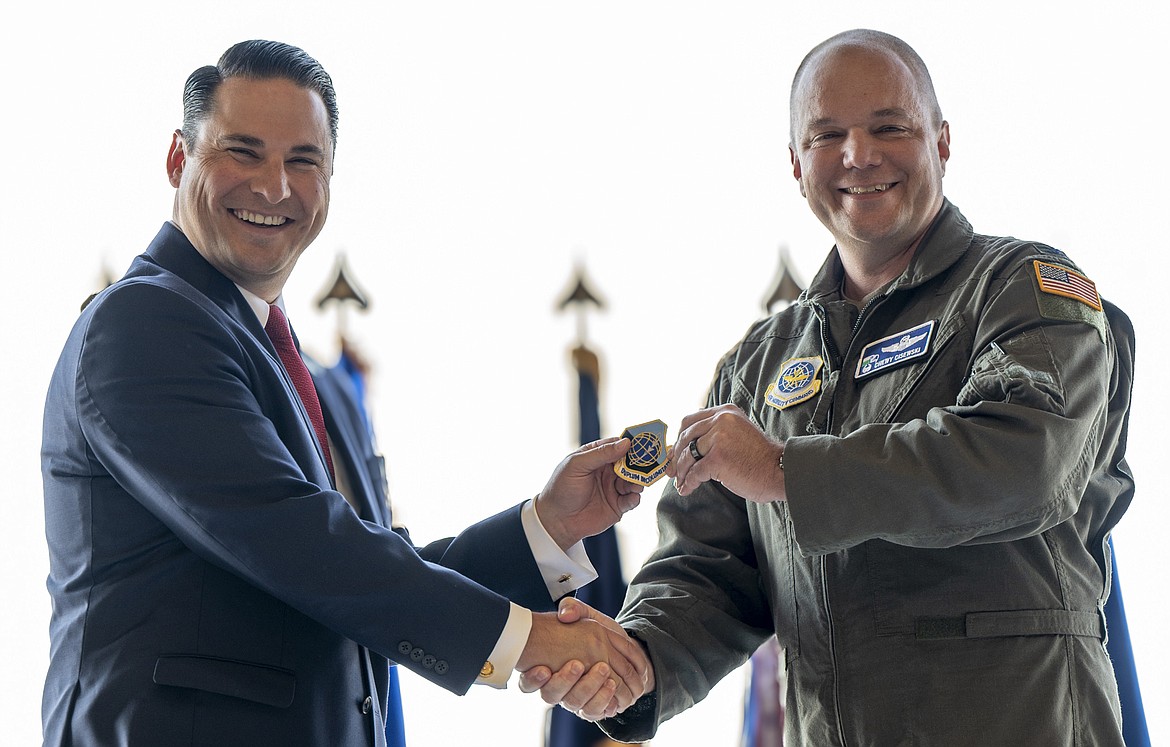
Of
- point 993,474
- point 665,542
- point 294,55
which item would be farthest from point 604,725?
point 294,55

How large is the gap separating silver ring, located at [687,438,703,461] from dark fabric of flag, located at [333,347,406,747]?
5.21 feet

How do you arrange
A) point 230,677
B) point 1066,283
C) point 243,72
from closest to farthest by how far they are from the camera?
point 230,677
point 1066,283
point 243,72

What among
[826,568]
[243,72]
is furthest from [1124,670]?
[243,72]

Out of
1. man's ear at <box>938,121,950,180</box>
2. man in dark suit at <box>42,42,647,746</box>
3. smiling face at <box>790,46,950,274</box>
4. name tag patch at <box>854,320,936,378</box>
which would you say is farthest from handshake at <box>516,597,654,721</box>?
man's ear at <box>938,121,950,180</box>

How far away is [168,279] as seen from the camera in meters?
2.02

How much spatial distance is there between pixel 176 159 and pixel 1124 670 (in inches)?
78.9

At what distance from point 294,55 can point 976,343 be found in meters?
1.35

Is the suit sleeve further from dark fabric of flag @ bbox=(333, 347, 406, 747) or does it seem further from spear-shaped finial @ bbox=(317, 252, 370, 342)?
spear-shaped finial @ bbox=(317, 252, 370, 342)

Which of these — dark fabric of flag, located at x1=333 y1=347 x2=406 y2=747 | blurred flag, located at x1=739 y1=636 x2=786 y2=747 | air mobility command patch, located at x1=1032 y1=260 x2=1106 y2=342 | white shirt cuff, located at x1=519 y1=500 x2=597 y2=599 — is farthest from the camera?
blurred flag, located at x1=739 y1=636 x2=786 y2=747

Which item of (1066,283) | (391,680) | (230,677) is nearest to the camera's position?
(230,677)

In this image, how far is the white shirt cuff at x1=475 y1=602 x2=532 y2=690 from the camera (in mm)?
1959

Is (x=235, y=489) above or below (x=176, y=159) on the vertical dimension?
below

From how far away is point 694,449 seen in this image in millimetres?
1971

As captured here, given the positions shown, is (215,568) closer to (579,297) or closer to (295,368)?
(295,368)
